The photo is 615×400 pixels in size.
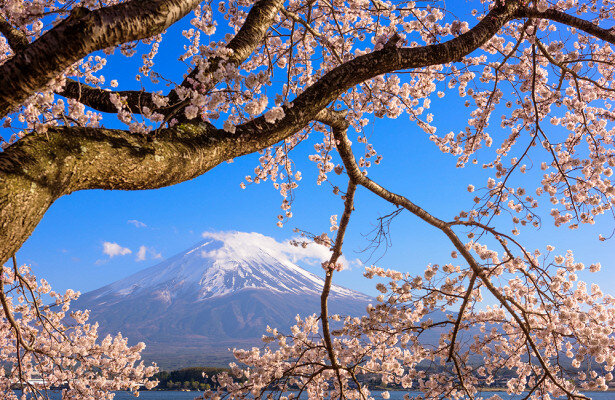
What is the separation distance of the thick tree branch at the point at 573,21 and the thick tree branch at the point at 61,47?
3.39 metres

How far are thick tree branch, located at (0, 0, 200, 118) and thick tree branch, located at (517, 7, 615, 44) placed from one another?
339 cm

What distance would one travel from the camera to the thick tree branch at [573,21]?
10.8ft

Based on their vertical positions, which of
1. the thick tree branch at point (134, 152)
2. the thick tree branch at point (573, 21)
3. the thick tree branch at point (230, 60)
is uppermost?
the thick tree branch at point (573, 21)

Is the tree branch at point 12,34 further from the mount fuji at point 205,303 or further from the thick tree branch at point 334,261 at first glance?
the mount fuji at point 205,303

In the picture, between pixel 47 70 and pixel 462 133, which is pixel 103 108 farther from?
pixel 462 133

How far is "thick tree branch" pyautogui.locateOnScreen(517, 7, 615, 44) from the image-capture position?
330 centimetres

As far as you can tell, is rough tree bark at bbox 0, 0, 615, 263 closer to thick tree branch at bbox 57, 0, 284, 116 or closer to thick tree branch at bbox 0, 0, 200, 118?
thick tree branch at bbox 0, 0, 200, 118

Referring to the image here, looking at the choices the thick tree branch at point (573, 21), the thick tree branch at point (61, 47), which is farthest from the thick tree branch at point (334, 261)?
the thick tree branch at point (61, 47)

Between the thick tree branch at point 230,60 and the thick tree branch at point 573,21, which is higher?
the thick tree branch at point 573,21

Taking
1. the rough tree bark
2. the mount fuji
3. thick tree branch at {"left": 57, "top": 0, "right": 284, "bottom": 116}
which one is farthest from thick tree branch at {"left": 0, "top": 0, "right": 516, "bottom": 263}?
the mount fuji

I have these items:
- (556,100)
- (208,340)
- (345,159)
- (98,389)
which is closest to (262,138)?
(345,159)

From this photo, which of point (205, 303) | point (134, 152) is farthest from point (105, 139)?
point (205, 303)

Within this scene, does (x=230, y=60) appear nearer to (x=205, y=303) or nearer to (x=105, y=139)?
(x=105, y=139)

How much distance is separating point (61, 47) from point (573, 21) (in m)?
3.96
